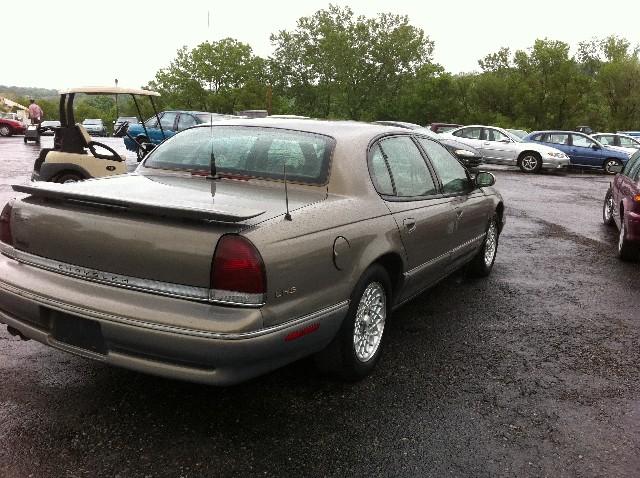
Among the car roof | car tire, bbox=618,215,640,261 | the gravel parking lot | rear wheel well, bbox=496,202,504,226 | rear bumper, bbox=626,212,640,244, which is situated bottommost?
the gravel parking lot

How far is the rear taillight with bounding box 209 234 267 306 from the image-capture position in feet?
9.04

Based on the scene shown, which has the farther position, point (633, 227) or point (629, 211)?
point (629, 211)

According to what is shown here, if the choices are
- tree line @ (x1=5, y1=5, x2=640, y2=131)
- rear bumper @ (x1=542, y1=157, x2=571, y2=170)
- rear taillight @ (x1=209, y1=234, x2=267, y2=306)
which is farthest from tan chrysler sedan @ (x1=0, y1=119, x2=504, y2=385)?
tree line @ (x1=5, y1=5, x2=640, y2=131)

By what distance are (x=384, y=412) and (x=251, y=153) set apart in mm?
1864

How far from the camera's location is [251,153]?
4027 mm

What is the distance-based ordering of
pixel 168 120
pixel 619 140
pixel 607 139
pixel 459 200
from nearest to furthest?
pixel 459 200, pixel 168 120, pixel 619 140, pixel 607 139

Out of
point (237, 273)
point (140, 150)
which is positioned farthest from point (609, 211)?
point (237, 273)

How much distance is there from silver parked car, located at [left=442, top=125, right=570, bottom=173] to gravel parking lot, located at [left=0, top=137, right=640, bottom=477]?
684 inches

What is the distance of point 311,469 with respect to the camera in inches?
110

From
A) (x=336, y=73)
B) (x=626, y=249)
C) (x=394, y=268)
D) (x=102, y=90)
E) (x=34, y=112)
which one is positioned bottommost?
(x=626, y=249)

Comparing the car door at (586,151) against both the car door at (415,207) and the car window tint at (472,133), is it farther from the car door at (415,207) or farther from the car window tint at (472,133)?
the car door at (415,207)

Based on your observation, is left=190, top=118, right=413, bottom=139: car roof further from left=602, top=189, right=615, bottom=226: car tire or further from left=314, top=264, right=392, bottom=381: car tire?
left=602, top=189, right=615, bottom=226: car tire

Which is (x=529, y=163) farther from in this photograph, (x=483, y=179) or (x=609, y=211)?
(x=483, y=179)

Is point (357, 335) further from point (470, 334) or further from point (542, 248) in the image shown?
point (542, 248)
